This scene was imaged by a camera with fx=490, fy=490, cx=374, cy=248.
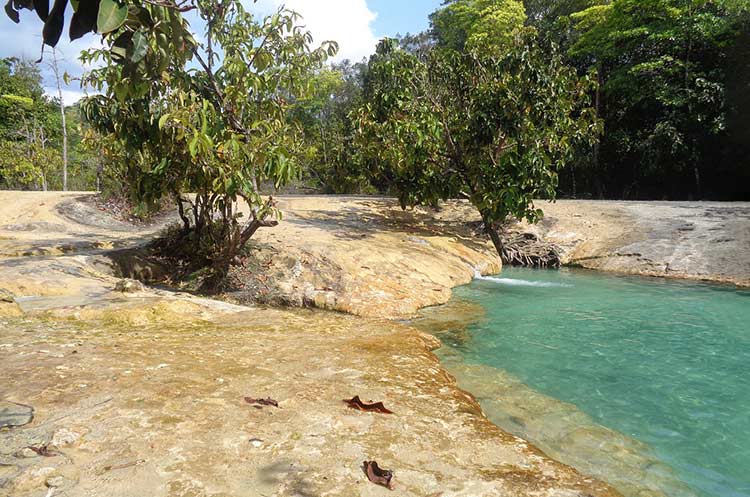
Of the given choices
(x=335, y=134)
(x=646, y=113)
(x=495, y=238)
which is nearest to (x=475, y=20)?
(x=335, y=134)

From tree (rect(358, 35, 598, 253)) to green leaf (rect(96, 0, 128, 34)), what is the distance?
1031 centimetres

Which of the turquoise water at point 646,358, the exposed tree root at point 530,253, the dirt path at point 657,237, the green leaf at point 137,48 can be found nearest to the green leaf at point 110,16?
the green leaf at point 137,48

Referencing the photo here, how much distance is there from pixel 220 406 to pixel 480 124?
1061cm

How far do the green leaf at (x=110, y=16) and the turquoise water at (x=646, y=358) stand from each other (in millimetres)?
3828

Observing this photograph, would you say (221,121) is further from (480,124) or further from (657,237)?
(657,237)

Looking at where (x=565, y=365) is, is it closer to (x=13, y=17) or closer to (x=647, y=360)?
(x=647, y=360)

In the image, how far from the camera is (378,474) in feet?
8.20

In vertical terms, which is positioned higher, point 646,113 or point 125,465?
point 646,113

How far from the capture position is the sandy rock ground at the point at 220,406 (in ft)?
7.88

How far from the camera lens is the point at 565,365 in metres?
5.34

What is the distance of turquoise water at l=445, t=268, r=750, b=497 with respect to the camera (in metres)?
3.66

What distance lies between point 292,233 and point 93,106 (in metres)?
4.82

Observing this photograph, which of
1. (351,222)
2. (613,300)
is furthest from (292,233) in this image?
(613,300)

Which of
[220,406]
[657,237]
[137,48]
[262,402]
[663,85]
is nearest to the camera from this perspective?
[137,48]
